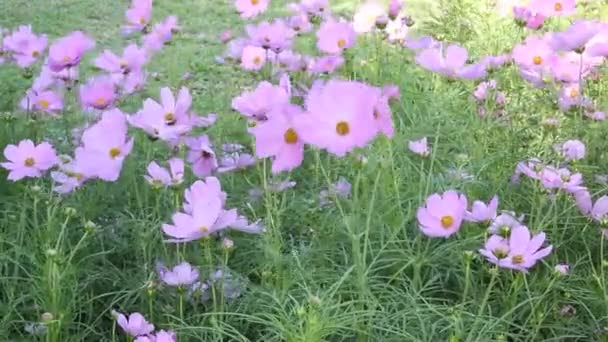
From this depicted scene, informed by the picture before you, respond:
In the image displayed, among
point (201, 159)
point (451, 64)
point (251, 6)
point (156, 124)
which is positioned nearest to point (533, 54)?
point (451, 64)

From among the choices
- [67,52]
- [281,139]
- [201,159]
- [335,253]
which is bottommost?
[335,253]

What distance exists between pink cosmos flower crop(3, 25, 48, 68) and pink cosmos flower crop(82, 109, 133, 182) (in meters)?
0.63

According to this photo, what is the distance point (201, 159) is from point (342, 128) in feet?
1.76

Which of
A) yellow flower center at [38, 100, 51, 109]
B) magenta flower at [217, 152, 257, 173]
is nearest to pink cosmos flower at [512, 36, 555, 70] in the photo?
magenta flower at [217, 152, 257, 173]

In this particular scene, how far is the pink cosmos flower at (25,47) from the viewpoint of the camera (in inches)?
77.0

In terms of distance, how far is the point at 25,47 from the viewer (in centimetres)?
197

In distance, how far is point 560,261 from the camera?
1565mm

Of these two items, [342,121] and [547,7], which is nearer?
[342,121]

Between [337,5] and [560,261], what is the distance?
9.25ft

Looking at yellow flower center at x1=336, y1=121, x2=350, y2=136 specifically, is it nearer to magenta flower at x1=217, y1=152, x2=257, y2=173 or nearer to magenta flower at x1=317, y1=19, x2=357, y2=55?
magenta flower at x1=217, y1=152, x2=257, y2=173

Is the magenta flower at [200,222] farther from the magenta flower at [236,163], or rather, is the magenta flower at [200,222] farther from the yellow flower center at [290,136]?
the magenta flower at [236,163]

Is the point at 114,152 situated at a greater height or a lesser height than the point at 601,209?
greater

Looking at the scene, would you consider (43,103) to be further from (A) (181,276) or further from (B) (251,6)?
(A) (181,276)

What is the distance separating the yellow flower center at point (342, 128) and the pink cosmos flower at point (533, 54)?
2.90ft
